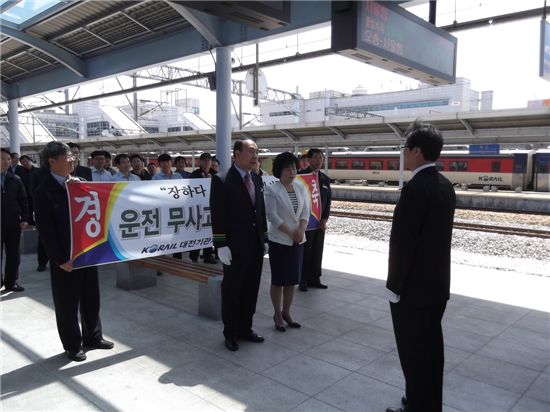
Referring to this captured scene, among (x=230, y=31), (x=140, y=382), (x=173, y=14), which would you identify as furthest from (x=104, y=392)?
(x=173, y=14)

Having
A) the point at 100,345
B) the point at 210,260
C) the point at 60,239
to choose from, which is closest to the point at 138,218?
the point at 60,239

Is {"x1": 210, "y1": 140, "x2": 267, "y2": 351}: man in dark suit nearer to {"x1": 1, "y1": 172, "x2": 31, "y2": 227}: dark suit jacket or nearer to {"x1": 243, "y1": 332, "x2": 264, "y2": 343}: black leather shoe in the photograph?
{"x1": 243, "y1": 332, "x2": 264, "y2": 343}: black leather shoe

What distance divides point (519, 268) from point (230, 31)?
23.0 feet

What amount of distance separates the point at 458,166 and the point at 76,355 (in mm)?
29626

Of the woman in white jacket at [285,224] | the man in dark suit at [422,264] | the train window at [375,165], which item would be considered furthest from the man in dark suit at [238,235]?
the train window at [375,165]

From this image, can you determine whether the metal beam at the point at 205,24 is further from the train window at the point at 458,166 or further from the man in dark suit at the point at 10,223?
the train window at the point at 458,166

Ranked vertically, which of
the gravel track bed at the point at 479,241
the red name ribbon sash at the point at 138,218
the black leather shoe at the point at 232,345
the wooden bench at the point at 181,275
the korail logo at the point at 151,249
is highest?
the red name ribbon sash at the point at 138,218

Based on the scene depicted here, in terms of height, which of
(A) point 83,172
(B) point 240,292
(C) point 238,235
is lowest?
(B) point 240,292

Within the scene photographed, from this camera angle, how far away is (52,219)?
3926 mm

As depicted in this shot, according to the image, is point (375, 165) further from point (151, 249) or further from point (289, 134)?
point (151, 249)

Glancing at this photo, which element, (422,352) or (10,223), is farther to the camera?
(10,223)

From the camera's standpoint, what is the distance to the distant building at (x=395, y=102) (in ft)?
248

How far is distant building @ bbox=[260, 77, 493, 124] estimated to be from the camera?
75.7m

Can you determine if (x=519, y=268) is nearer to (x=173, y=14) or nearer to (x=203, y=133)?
(x=173, y=14)
